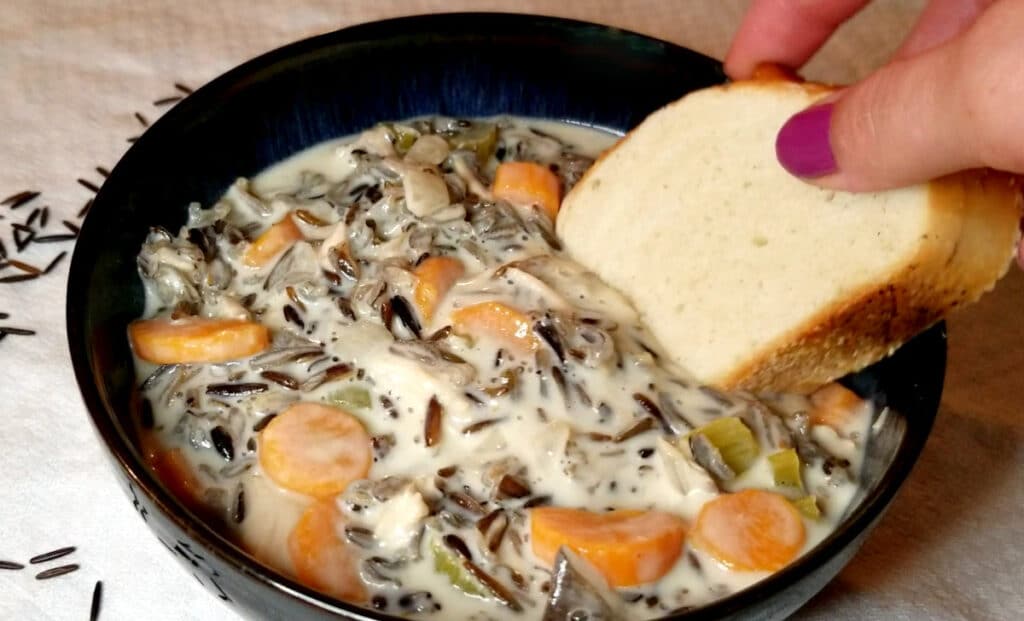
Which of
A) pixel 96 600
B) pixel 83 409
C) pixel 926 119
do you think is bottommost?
pixel 96 600

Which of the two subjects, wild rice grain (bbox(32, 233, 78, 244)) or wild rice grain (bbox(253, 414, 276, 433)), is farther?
wild rice grain (bbox(32, 233, 78, 244))

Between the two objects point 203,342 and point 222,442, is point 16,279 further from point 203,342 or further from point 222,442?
point 222,442

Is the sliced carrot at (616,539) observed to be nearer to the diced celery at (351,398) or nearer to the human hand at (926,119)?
the diced celery at (351,398)

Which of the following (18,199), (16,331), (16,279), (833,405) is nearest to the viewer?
(833,405)

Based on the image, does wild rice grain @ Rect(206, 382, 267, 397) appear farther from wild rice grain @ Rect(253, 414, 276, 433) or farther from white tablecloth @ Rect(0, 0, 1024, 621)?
white tablecloth @ Rect(0, 0, 1024, 621)

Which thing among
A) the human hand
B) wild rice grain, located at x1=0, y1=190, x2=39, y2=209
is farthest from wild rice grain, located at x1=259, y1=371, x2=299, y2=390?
wild rice grain, located at x1=0, y1=190, x2=39, y2=209

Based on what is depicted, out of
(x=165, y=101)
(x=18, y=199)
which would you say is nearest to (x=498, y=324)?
(x=18, y=199)
